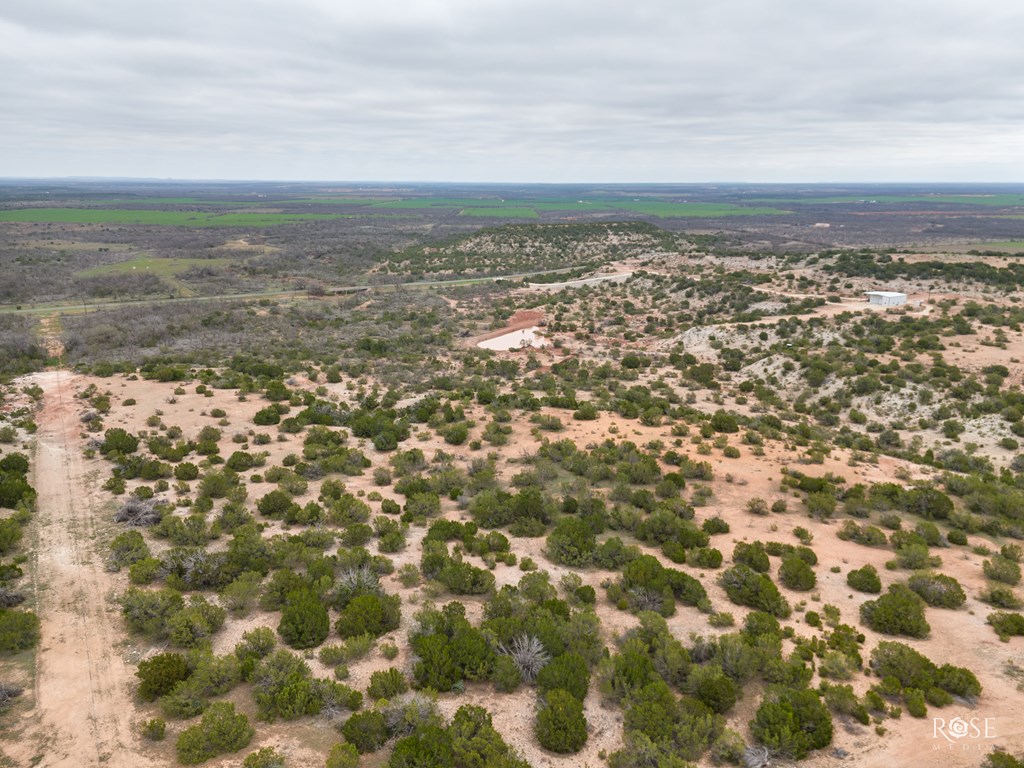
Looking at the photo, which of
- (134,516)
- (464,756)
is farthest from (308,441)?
(464,756)

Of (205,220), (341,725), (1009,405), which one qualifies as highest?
(205,220)

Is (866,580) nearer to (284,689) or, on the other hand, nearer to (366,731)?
(366,731)

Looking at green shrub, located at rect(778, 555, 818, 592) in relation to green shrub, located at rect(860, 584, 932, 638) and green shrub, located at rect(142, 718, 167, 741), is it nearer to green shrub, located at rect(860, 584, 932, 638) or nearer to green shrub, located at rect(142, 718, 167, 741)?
green shrub, located at rect(860, 584, 932, 638)

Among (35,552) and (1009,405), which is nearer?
(35,552)

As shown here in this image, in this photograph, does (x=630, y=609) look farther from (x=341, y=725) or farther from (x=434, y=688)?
(x=341, y=725)

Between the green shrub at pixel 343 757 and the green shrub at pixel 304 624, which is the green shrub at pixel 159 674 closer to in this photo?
the green shrub at pixel 304 624

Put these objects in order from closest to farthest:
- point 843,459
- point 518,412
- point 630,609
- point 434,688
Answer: point 434,688, point 630,609, point 843,459, point 518,412
